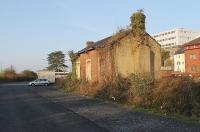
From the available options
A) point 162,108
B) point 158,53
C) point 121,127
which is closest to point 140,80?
point 162,108

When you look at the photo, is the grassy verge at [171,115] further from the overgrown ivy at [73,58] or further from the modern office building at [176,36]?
the modern office building at [176,36]

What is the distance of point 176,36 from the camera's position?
18562 cm

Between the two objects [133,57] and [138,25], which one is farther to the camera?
[133,57]

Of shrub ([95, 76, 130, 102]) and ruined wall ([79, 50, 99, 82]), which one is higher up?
ruined wall ([79, 50, 99, 82])

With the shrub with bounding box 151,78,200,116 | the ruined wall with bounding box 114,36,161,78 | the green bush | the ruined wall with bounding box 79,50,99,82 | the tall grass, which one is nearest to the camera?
the shrub with bounding box 151,78,200,116

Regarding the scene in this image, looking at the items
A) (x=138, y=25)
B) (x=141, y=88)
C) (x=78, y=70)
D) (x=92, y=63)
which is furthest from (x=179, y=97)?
(x=78, y=70)

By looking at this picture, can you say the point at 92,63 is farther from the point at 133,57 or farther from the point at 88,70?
the point at 133,57

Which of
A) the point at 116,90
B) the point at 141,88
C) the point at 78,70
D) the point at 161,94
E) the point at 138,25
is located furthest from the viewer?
the point at 78,70

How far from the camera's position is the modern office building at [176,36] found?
186000 mm

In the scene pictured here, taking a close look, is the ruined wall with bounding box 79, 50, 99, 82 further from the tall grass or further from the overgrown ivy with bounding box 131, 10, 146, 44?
the tall grass

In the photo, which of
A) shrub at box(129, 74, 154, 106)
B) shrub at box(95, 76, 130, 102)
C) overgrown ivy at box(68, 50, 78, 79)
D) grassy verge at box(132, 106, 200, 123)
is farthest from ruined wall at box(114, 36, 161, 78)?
grassy verge at box(132, 106, 200, 123)

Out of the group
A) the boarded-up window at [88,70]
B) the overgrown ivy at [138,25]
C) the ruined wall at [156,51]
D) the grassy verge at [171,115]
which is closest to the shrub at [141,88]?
the grassy verge at [171,115]

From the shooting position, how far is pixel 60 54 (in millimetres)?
146875

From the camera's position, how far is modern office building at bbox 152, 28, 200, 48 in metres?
186
